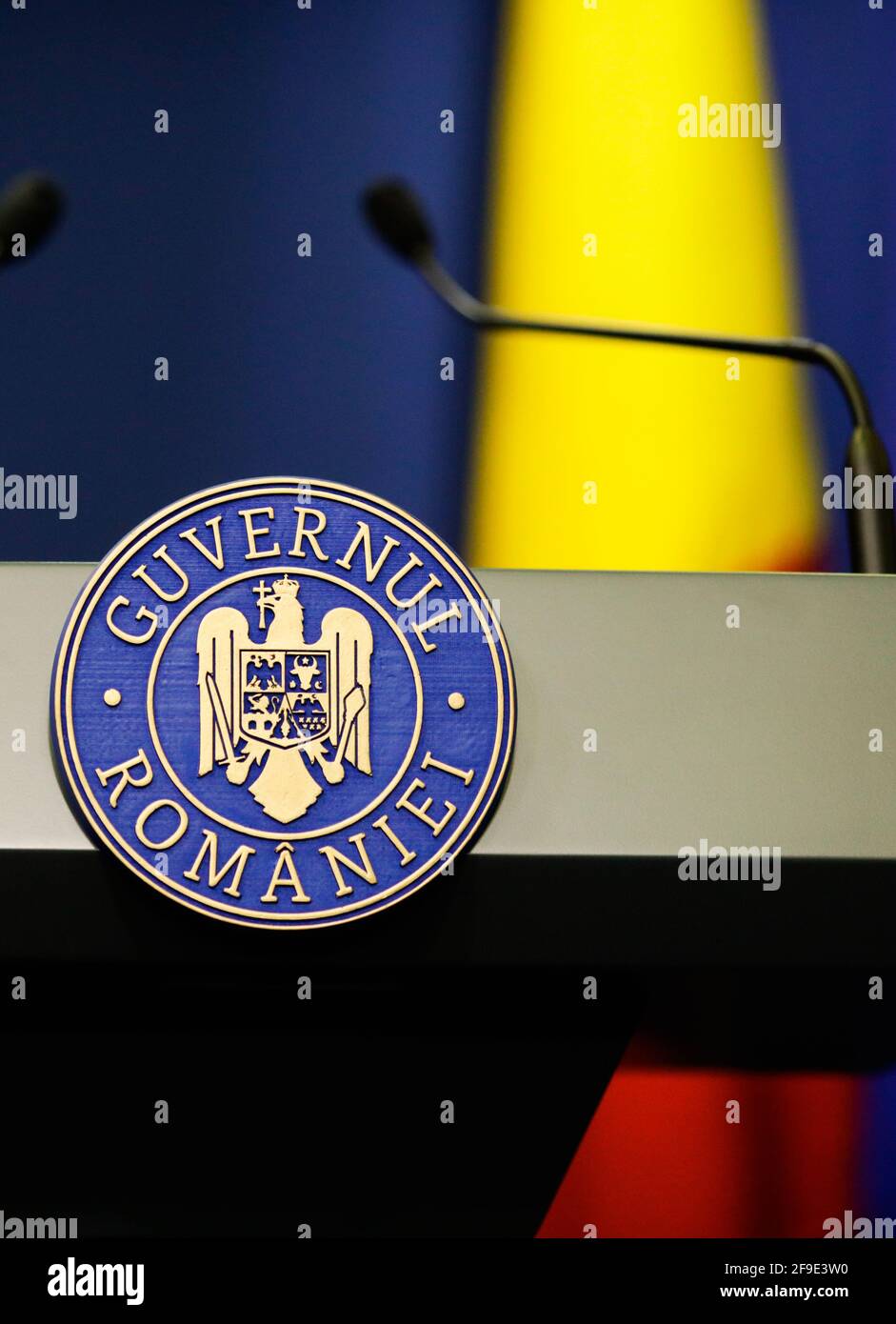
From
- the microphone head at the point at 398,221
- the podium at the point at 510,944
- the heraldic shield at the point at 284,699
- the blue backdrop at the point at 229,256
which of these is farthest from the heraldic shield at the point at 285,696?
the microphone head at the point at 398,221

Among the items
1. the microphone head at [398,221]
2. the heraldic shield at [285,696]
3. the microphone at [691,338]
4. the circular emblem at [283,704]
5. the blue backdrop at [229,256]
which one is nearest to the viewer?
the circular emblem at [283,704]

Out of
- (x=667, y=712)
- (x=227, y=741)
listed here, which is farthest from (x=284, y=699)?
(x=667, y=712)

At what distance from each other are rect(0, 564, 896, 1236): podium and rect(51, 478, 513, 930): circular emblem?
0.09m

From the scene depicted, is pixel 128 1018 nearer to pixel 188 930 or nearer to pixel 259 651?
pixel 188 930

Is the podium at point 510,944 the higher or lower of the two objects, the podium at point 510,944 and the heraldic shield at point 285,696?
the lower

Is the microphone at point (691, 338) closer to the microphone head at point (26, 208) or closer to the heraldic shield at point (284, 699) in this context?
the microphone head at point (26, 208)

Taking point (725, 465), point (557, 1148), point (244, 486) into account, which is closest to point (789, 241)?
point (725, 465)

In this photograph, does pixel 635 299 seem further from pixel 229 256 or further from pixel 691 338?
pixel 229 256

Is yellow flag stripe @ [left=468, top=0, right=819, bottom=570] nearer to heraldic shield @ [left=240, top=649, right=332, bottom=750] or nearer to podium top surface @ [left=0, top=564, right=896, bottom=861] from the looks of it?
podium top surface @ [left=0, top=564, right=896, bottom=861]

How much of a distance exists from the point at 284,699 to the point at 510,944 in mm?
754

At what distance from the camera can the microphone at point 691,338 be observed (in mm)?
4137

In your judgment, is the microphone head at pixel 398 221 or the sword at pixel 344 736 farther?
the microphone head at pixel 398 221

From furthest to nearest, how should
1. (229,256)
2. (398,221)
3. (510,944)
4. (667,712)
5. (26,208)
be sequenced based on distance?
(229,256) < (398,221) < (26,208) < (667,712) < (510,944)

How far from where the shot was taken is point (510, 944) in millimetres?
3566
